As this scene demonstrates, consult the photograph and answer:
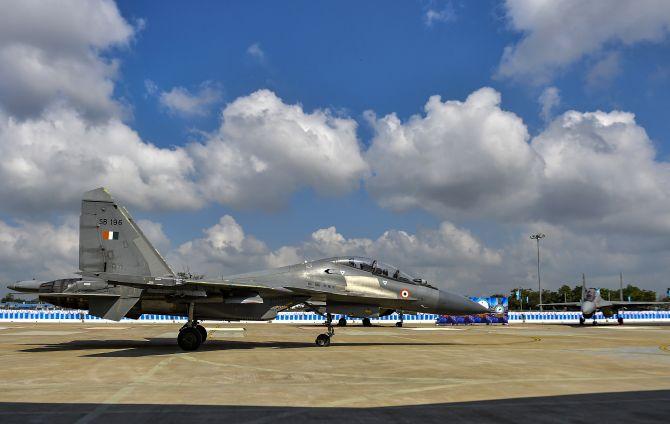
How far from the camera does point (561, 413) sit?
6977mm

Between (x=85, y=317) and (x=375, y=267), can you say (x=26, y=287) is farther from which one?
(x=85, y=317)

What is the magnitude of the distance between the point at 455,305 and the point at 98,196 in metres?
14.0

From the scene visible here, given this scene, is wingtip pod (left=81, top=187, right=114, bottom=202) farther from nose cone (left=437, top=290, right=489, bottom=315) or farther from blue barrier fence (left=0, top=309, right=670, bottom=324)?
blue barrier fence (left=0, top=309, right=670, bottom=324)

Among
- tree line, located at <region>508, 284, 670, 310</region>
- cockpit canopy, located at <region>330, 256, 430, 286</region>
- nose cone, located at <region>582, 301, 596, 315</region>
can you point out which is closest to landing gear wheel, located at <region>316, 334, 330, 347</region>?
cockpit canopy, located at <region>330, 256, 430, 286</region>

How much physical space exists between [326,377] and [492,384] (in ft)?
11.1

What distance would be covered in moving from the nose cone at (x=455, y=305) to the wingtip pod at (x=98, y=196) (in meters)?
12.9

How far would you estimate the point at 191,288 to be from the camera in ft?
53.6

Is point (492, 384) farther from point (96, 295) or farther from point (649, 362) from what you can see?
point (96, 295)

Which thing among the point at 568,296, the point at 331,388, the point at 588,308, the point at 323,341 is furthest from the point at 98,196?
the point at 568,296

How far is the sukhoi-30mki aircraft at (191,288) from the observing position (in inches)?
666

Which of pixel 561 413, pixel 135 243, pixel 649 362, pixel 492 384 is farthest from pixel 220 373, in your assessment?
pixel 649 362

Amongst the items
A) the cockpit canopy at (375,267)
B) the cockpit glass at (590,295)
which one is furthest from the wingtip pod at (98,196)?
the cockpit glass at (590,295)

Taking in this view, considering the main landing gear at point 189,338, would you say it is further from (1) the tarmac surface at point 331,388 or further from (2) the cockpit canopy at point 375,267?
(2) the cockpit canopy at point 375,267

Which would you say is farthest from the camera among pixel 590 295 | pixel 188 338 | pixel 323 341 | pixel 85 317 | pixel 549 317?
pixel 549 317
